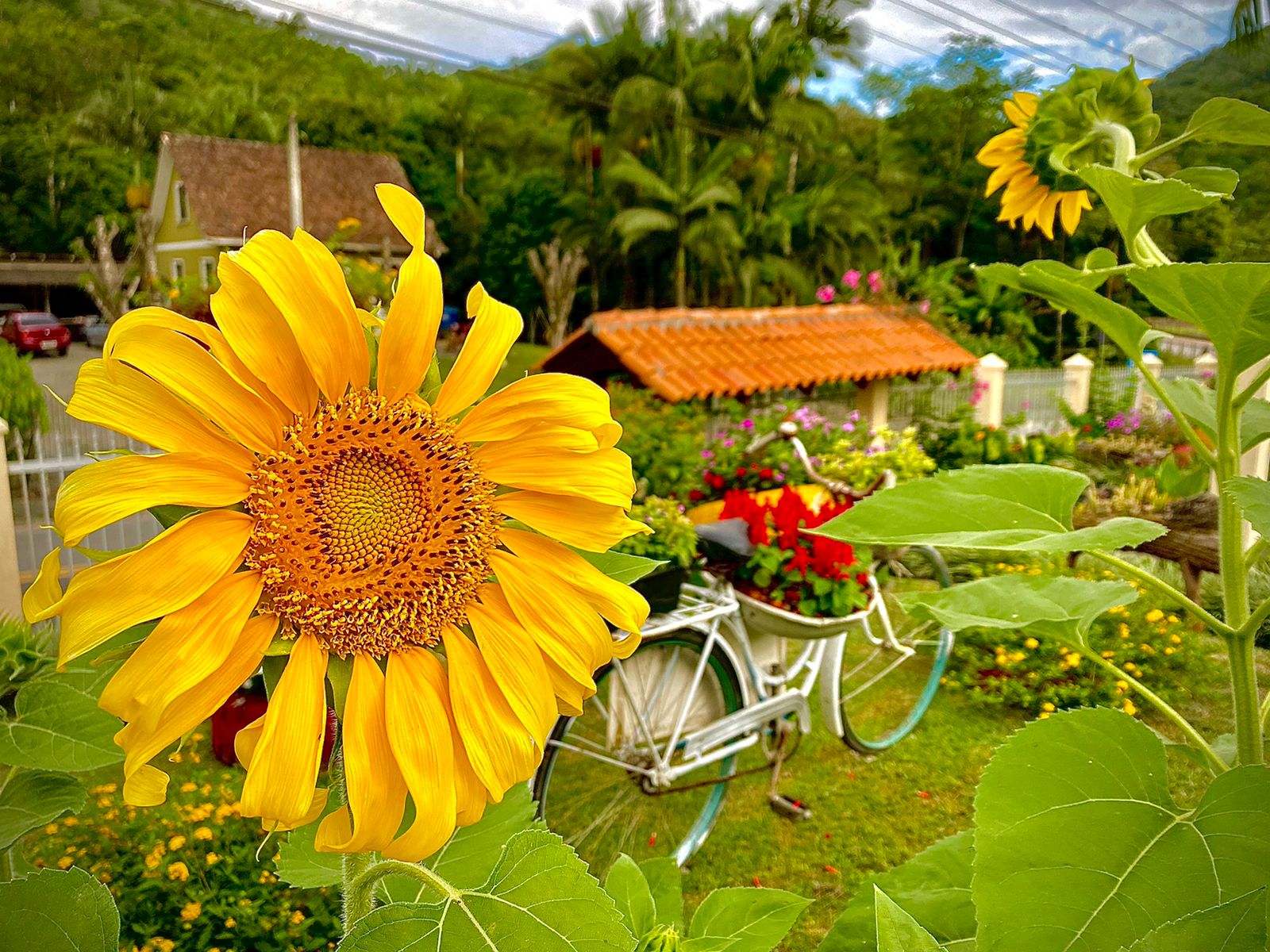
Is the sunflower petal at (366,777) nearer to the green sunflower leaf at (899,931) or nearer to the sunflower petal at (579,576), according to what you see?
the sunflower petal at (579,576)

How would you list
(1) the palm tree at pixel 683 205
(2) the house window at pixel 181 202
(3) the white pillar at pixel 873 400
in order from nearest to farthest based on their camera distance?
(2) the house window at pixel 181 202 → (3) the white pillar at pixel 873 400 → (1) the palm tree at pixel 683 205

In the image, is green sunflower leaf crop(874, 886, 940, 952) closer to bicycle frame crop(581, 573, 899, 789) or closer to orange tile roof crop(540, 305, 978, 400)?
bicycle frame crop(581, 573, 899, 789)

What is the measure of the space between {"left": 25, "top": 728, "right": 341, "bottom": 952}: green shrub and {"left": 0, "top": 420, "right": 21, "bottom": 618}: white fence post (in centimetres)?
36

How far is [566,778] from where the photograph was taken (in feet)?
7.57

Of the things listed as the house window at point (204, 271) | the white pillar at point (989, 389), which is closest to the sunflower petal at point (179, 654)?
the house window at point (204, 271)

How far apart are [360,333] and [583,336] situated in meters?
4.58

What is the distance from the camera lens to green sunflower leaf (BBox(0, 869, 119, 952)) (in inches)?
12.9

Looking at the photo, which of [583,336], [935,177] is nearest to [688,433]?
[583,336]

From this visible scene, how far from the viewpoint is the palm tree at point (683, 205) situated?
12.6 metres

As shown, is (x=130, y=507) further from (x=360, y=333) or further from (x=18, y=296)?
(x=18, y=296)

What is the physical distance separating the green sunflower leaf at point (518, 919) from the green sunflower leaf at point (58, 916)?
10cm

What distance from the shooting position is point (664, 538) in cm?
186

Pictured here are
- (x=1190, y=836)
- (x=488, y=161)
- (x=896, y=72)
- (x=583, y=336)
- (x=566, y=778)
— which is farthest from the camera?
(x=896, y=72)

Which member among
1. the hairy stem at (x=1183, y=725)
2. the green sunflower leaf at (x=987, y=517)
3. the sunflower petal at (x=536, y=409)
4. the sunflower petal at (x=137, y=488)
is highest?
the sunflower petal at (x=536, y=409)
